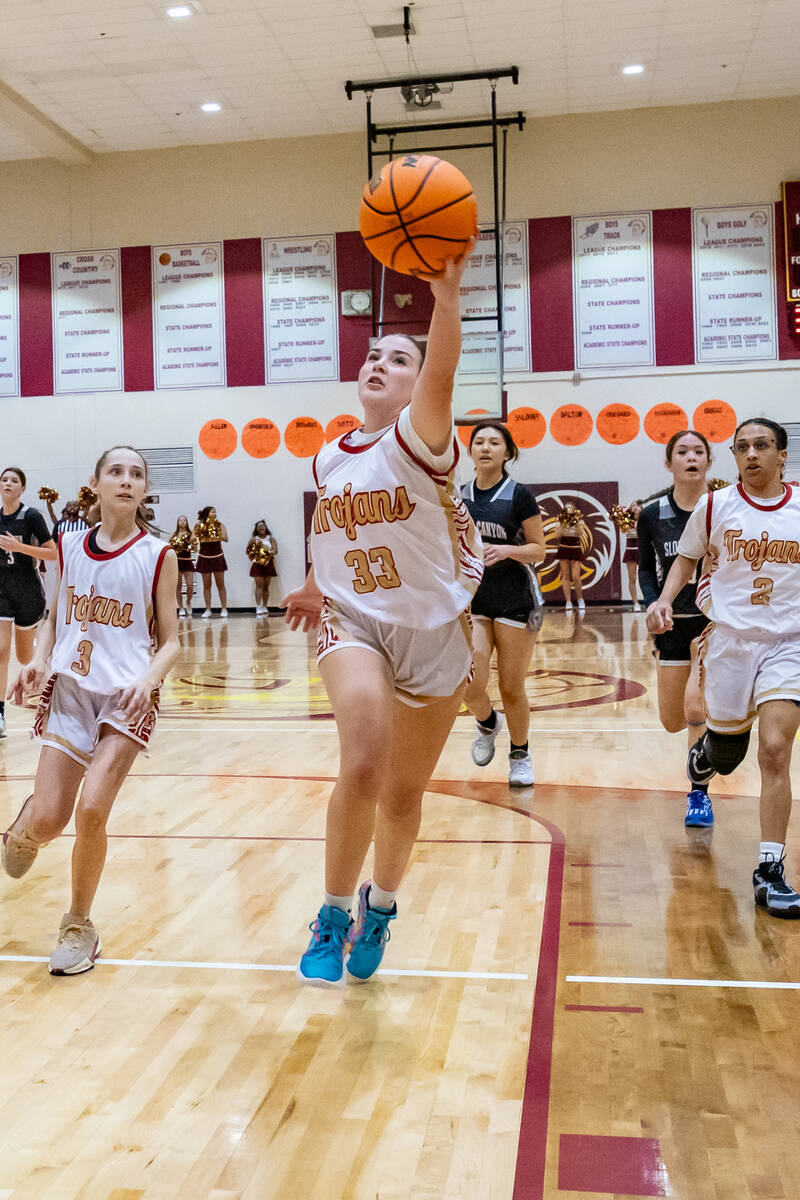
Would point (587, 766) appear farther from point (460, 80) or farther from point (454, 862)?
point (460, 80)

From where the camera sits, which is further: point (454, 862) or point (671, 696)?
point (671, 696)

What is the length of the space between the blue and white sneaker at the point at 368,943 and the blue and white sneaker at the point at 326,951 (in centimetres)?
9

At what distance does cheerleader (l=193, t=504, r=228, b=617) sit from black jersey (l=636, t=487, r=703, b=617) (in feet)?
40.9

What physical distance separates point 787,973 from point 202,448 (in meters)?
15.6

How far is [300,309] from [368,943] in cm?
1546

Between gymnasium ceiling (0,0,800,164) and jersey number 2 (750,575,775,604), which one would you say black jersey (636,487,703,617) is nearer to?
jersey number 2 (750,575,775,604)

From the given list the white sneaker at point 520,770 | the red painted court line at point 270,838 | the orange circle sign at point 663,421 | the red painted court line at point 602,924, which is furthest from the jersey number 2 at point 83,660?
the orange circle sign at point 663,421

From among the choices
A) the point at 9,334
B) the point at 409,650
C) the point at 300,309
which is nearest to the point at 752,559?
the point at 409,650

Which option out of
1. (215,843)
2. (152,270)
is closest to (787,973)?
(215,843)

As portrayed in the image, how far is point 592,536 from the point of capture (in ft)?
54.3

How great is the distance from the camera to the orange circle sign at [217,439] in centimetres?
1756

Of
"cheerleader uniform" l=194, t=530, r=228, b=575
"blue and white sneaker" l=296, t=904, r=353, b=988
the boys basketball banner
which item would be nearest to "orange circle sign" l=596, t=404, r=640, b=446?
"cheerleader uniform" l=194, t=530, r=228, b=575

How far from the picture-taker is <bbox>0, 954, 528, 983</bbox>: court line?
3.09 meters

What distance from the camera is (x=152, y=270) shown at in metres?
17.7
